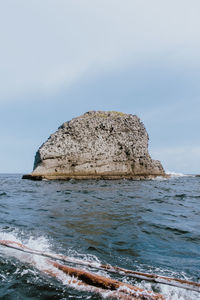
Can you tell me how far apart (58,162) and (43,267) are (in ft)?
137

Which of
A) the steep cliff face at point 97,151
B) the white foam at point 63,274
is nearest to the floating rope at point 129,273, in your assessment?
the white foam at point 63,274

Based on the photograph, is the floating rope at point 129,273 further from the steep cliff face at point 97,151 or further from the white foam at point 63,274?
the steep cliff face at point 97,151

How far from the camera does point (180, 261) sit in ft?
15.4

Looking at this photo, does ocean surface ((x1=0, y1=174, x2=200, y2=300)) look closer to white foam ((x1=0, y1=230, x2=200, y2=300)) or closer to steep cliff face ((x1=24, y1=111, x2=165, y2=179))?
white foam ((x1=0, y1=230, x2=200, y2=300))

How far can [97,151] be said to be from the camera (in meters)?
49.4

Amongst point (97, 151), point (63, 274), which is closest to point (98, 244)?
point (63, 274)

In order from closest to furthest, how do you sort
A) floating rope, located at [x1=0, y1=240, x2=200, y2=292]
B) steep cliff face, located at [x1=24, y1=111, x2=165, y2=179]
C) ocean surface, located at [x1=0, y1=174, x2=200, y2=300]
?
floating rope, located at [x1=0, y1=240, x2=200, y2=292]
ocean surface, located at [x1=0, y1=174, x2=200, y2=300]
steep cliff face, located at [x1=24, y1=111, x2=165, y2=179]

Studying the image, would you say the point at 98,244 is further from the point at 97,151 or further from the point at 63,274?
the point at 97,151

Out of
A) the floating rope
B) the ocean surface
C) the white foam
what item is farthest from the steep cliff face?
the floating rope

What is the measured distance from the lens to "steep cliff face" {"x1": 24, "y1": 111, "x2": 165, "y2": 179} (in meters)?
44.5

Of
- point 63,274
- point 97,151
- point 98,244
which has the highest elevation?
point 97,151

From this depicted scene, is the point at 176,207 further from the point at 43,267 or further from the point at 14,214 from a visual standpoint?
the point at 43,267

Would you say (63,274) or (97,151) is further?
(97,151)

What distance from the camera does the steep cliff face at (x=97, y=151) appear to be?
44.5 meters
